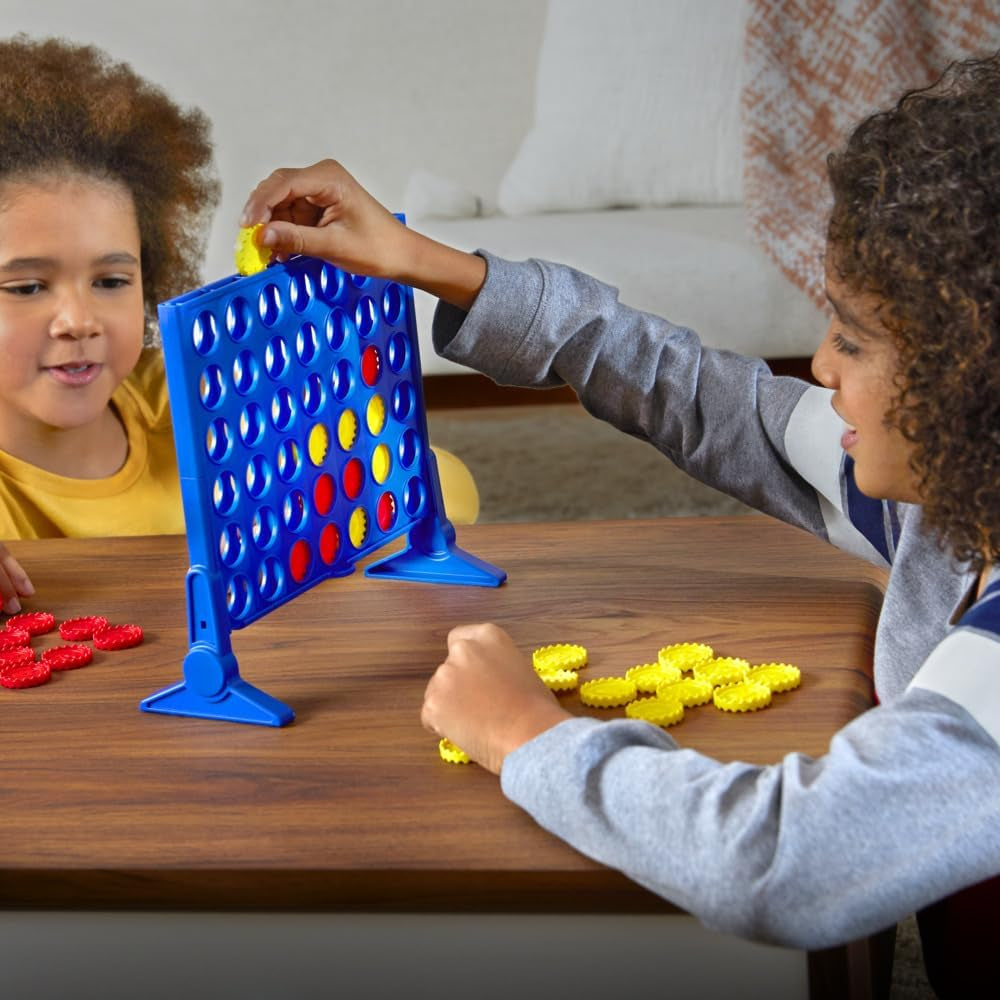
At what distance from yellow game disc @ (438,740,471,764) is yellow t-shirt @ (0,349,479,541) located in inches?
26.8

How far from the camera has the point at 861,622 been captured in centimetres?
85

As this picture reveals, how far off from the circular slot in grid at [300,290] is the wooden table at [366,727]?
194mm

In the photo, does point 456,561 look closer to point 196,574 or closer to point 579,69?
point 196,574

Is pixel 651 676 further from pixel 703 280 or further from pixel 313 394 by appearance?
pixel 703 280

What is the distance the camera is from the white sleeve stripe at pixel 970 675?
58 centimetres

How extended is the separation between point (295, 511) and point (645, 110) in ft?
5.63

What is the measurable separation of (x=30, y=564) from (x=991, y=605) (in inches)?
27.8

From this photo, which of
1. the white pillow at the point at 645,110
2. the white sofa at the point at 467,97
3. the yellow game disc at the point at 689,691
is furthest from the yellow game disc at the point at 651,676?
the white pillow at the point at 645,110

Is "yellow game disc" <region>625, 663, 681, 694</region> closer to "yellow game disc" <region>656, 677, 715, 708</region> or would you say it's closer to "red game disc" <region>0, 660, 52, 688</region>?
"yellow game disc" <region>656, 677, 715, 708</region>

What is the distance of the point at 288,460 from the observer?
840 mm

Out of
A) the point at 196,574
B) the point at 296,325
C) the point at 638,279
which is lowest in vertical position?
the point at 638,279

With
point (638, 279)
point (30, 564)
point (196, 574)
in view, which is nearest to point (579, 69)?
point (638, 279)

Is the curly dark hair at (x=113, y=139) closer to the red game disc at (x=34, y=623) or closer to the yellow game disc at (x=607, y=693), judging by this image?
the red game disc at (x=34, y=623)

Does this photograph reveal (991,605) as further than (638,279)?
No
